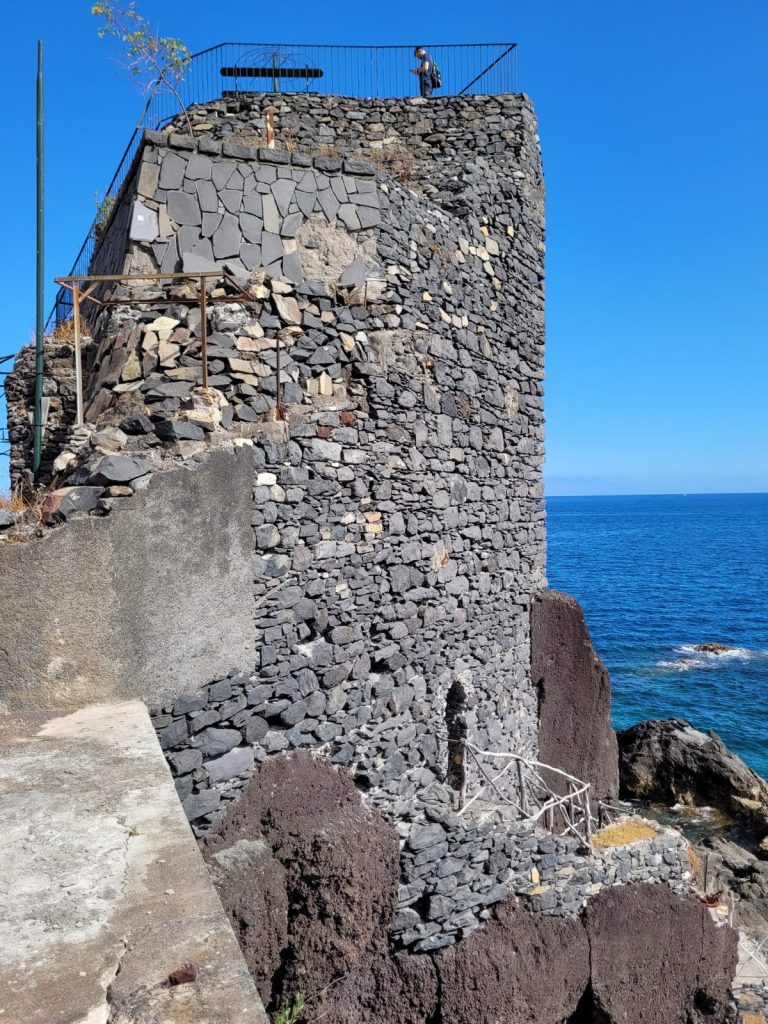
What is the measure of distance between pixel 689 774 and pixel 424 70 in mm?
18288

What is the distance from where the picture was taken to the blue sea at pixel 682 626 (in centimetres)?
2833

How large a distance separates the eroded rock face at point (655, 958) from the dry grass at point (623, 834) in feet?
1.67

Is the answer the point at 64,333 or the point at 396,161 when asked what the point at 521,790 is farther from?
the point at 396,161

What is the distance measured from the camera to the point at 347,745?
7.52 meters

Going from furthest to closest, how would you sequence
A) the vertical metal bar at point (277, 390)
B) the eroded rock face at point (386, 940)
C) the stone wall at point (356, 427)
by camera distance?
1. the vertical metal bar at point (277, 390)
2. the stone wall at point (356, 427)
3. the eroded rock face at point (386, 940)

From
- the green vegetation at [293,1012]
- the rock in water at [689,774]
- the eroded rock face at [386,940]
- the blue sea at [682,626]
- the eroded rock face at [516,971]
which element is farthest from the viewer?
the blue sea at [682,626]

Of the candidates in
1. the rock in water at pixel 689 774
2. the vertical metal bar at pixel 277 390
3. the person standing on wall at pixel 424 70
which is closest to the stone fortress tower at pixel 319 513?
the vertical metal bar at pixel 277 390

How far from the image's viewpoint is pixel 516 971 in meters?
7.84

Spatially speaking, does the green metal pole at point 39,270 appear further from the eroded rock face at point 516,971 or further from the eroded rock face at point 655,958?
the eroded rock face at point 655,958

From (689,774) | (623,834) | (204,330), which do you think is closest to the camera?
(204,330)

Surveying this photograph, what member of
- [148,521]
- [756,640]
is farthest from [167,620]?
[756,640]

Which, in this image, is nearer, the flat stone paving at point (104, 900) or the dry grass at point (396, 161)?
the flat stone paving at point (104, 900)

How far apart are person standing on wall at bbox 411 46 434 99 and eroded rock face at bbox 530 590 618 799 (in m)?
8.79

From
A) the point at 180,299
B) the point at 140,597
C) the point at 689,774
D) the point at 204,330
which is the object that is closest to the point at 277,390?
the point at 204,330
